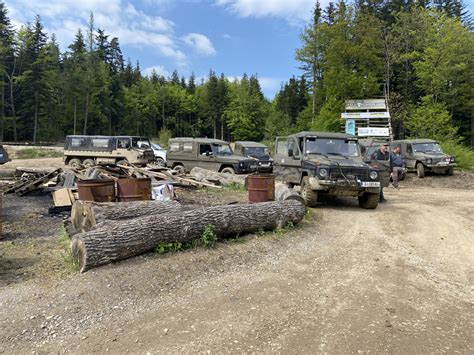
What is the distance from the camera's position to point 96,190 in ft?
24.3

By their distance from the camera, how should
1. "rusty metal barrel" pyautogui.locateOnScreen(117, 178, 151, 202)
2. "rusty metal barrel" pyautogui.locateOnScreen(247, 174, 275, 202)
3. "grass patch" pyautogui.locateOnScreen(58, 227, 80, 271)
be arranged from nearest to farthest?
"grass patch" pyautogui.locateOnScreen(58, 227, 80, 271) < "rusty metal barrel" pyautogui.locateOnScreen(117, 178, 151, 202) < "rusty metal barrel" pyautogui.locateOnScreen(247, 174, 275, 202)

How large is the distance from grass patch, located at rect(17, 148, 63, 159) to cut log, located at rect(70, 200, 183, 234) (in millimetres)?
27207

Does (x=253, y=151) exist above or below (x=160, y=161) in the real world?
above

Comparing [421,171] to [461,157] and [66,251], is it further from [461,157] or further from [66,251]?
[66,251]

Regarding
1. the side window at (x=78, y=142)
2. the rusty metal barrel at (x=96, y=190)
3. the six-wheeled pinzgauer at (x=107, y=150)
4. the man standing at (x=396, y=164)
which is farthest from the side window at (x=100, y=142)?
the man standing at (x=396, y=164)

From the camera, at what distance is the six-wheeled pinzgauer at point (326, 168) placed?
9031mm

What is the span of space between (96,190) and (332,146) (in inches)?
254

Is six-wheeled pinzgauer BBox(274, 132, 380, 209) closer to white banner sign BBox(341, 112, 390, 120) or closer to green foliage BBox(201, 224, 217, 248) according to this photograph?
green foliage BBox(201, 224, 217, 248)

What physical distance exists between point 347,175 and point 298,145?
6.29 ft

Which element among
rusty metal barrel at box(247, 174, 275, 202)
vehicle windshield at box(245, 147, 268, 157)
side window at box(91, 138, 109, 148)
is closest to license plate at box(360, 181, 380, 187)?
rusty metal barrel at box(247, 174, 275, 202)

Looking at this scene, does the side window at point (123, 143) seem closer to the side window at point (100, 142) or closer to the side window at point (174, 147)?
the side window at point (100, 142)

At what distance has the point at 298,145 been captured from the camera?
10.4m

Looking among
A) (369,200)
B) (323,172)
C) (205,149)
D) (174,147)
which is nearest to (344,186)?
(323,172)

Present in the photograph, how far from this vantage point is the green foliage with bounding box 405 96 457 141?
90.3 ft
